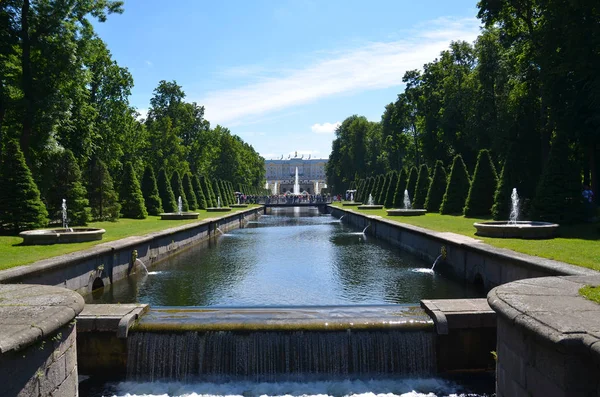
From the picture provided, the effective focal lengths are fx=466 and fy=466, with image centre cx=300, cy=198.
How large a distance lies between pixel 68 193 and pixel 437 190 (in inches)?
903

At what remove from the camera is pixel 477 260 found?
40.5ft

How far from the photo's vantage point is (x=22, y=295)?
6.37 meters

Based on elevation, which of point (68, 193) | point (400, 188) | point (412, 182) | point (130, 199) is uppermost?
point (412, 182)

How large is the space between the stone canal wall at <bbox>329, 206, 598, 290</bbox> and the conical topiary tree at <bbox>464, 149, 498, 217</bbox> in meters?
6.53

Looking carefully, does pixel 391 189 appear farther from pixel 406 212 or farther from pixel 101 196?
pixel 101 196

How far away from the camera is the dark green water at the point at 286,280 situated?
457 inches

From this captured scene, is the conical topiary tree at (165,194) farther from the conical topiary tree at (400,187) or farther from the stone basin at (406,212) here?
the conical topiary tree at (400,187)

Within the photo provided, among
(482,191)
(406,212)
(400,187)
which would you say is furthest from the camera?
(400,187)

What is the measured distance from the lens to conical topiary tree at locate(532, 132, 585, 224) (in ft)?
56.6

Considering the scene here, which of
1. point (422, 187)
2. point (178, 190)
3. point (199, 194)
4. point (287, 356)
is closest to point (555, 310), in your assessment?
point (287, 356)

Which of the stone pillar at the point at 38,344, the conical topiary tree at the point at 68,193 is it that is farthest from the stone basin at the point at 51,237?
the stone pillar at the point at 38,344

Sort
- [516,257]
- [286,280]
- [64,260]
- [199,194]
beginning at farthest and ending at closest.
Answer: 1. [199,194]
2. [286,280]
3. [64,260]
4. [516,257]

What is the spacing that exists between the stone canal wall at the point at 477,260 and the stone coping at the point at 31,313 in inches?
313

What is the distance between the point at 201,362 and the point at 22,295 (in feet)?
9.48
